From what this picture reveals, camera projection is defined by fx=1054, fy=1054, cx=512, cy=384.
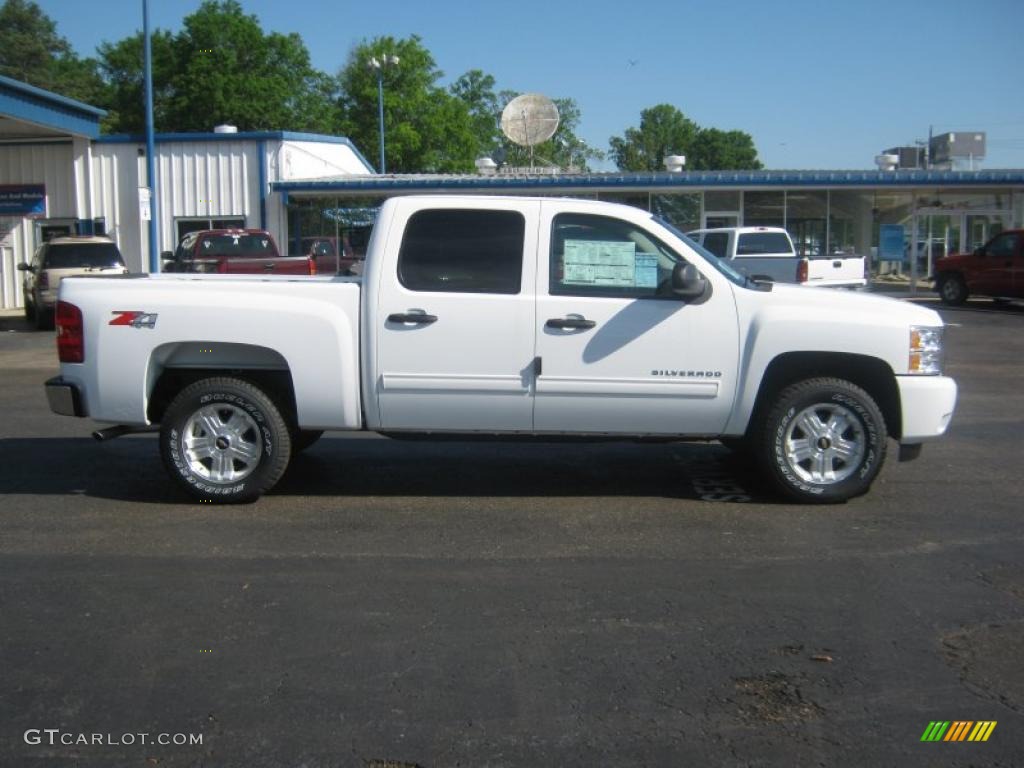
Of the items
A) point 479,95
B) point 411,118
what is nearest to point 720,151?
point 479,95

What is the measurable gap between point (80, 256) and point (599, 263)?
60.3 feet

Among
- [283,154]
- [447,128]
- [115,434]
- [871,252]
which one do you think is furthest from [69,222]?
[447,128]

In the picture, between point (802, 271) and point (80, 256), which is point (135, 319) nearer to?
point (802, 271)

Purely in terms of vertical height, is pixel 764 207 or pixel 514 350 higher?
pixel 764 207

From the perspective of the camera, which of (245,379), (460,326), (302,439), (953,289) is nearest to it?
(460,326)

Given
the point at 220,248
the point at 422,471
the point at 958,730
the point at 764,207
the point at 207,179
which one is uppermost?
the point at 207,179

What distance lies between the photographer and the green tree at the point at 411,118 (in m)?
66.4

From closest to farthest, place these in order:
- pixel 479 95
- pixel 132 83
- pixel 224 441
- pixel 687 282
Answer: pixel 687 282
pixel 224 441
pixel 132 83
pixel 479 95

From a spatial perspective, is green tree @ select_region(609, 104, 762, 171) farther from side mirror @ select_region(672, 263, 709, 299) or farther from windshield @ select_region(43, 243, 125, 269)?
side mirror @ select_region(672, 263, 709, 299)

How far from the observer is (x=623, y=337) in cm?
666

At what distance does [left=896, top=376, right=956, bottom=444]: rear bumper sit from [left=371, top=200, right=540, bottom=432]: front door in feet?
7.91

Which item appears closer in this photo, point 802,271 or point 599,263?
point 599,263

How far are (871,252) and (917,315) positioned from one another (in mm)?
26853

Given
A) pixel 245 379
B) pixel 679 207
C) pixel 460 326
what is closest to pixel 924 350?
pixel 460 326
